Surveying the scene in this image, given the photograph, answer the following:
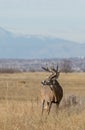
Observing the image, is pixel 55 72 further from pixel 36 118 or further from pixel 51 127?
pixel 51 127

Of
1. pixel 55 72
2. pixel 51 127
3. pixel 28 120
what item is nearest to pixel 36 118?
pixel 28 120

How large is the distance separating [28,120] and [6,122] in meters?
0.70

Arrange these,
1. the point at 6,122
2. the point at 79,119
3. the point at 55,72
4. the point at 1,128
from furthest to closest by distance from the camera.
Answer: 1. the point at 55,72
2. the point at 79,119
3. the point at 6,122
4. the point at 1,128

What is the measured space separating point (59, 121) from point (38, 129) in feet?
3.57

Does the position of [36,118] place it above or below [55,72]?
below

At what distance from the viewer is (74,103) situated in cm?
1970

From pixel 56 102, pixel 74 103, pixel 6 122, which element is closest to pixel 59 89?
pixel 56 102

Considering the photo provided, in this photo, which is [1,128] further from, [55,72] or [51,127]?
[55,72]

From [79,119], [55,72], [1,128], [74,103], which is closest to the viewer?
[1,128]

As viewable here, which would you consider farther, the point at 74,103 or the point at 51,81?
the point at 74,103

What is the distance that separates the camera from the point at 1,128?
34.6ft

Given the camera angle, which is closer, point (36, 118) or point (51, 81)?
point (36, 118)

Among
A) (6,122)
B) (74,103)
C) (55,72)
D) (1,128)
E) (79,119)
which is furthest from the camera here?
(74,103)

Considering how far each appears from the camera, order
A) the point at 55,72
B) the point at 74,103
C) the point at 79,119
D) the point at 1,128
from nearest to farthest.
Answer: the point at 1,128, the point at 79,119, the point at 55,72, the point at 74,103
